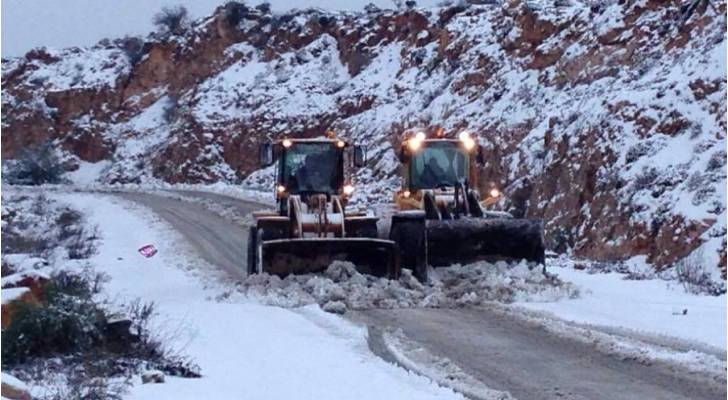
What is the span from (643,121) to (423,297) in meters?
14.5

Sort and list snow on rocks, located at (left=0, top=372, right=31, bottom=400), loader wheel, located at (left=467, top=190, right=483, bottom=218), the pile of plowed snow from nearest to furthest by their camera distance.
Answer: snow on rocks, located at (left=0, top=372, right=31, bottom=400) < the pile of plowed snow < loader wheel, located at (left=467, top=190, right=483, bottom=218)

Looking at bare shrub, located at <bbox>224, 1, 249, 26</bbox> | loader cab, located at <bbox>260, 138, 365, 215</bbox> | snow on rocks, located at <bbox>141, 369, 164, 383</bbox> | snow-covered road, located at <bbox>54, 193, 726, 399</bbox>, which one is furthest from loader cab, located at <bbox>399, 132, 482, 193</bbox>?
bare shrub, located at <bbox>224, 1, 249, 26</bbox>

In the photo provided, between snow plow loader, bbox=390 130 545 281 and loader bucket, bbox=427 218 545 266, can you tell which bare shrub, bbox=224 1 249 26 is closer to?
snow plow loader, bbox=390 130 545 281

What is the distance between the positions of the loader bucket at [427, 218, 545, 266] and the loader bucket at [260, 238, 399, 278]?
1.51 metres

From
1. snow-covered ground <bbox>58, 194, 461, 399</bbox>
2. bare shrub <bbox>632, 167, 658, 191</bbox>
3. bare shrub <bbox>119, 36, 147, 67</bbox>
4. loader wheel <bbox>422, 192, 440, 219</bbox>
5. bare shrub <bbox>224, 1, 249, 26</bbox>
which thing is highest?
bare shrub <bbox>224, 1, 249, 26</bbox>

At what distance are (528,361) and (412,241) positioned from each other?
652 centimetres

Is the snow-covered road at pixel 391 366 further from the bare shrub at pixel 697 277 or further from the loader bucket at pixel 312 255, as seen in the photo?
the bare shrub at pixel 697 277

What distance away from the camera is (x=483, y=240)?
18531 millimetres

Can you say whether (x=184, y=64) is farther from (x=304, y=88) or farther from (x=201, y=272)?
(x=201, y=272)

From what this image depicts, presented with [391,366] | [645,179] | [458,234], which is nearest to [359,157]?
[458,234]

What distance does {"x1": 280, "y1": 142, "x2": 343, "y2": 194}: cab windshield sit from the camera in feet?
66.0

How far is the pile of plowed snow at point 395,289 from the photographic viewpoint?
15.9 metres

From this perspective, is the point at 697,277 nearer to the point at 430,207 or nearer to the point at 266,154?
the point at 430,207

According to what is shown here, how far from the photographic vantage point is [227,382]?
33.1ft
